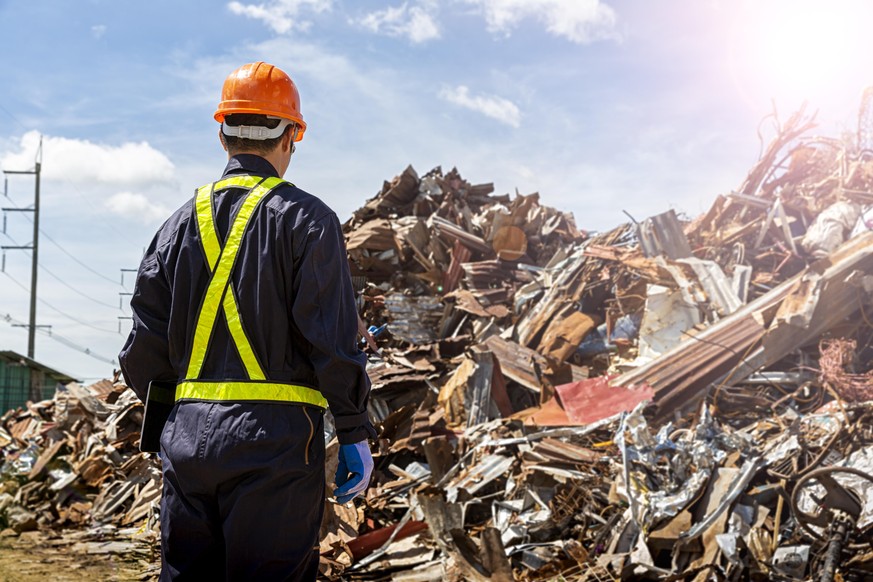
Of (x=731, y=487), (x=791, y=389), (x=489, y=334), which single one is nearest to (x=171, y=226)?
(x=731, y=487)

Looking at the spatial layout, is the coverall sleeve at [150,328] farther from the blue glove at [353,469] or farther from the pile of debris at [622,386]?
the pile of debris at [622,386]

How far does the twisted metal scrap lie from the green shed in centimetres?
2051

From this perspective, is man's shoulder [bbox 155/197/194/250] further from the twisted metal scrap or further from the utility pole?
the utility pole

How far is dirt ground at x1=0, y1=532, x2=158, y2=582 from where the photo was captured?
6.00 metres

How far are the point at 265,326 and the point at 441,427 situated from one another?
15.7ft

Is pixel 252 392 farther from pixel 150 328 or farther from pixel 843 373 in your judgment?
pixel 843 373

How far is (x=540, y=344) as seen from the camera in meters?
8.48

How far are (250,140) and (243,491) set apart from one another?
1.22 meters

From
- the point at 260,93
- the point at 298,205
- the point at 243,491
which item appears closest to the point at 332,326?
the point at 298,205

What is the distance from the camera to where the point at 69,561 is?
6625mm

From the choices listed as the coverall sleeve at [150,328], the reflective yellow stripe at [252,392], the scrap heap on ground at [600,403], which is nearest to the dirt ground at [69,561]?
the scrap heap on ground at [600,403]

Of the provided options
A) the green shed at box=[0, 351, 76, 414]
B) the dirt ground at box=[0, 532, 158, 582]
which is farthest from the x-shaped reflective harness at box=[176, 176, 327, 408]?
the green shed at box=[0, 351, 76, 414]

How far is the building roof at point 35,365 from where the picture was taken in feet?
71.2

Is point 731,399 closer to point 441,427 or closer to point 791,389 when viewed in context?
point 791,389
